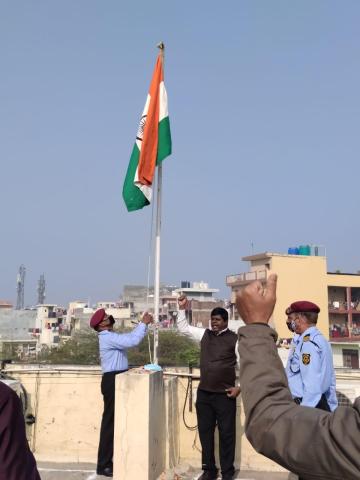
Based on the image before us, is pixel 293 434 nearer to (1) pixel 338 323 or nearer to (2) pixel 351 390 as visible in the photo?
(2) pixel 351 390

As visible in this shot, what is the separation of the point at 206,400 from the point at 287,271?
55.0 metres

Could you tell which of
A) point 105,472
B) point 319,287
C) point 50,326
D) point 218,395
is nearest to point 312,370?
point 218,395

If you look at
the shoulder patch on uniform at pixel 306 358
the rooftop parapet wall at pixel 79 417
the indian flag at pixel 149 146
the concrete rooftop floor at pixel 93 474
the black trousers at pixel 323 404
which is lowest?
the concrete rooftop floor at pixel 93 474

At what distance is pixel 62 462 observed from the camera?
228 inches

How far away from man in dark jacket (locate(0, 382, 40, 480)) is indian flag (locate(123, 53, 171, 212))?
168 inches

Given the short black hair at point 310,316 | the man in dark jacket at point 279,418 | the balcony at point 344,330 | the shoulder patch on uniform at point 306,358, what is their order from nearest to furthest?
the man in dark jacket at point 279,418 → the shoulder patch on uniform at point 306,358 → the short black hair at point 310,316 → the balcony at point 344,330

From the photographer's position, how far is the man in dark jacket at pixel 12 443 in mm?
1978

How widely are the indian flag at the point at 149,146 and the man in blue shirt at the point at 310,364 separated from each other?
2662 millimetres

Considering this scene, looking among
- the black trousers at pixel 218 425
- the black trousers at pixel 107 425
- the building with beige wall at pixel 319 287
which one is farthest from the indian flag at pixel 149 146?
the building with beige wall at pixel 319 287

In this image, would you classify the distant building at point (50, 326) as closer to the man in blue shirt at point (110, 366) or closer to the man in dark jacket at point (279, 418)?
the man in blue shirt at point (110, 366)

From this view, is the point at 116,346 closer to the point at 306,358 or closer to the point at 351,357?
the point at 306,358

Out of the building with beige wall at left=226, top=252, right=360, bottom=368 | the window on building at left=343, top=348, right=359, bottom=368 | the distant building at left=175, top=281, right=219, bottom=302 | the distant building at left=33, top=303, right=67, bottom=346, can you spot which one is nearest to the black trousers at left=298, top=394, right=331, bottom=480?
the window on building at left=343, top=348, right=359, bottom=368

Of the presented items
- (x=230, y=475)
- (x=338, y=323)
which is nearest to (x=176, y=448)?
(x=230, y=475)

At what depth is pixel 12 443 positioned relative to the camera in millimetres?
2021
